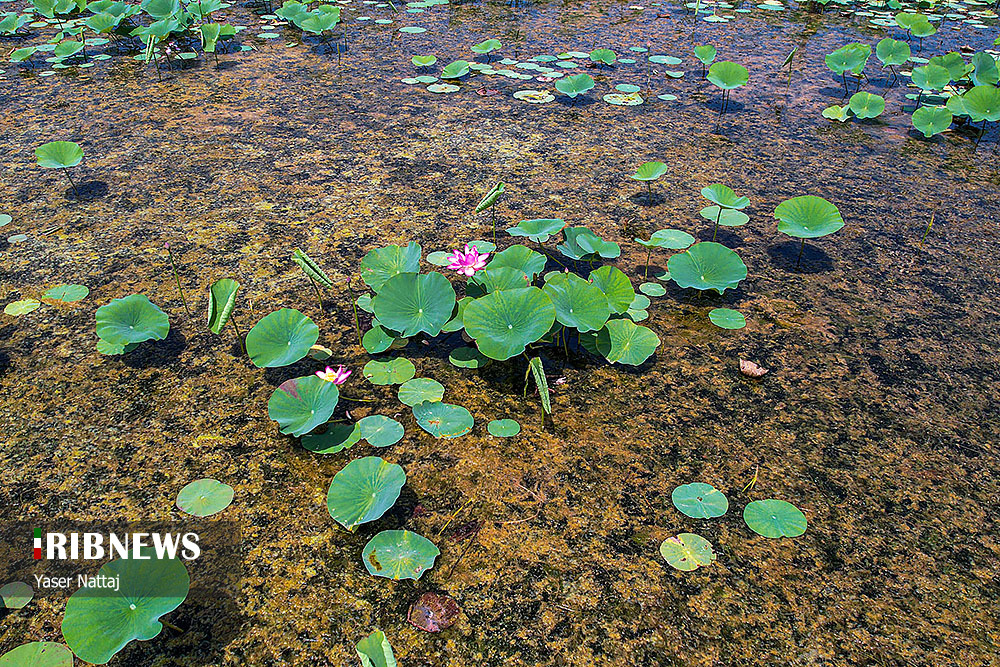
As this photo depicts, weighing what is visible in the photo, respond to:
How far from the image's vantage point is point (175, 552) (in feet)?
3.53

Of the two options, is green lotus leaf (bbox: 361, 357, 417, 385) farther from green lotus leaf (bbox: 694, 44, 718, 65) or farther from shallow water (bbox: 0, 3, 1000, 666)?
green lotus leaf (bbox: 694, 44, 718, 65)

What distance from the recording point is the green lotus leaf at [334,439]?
4.14 ft

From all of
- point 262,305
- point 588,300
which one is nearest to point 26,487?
point 262,305

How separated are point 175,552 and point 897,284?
1.82 meters

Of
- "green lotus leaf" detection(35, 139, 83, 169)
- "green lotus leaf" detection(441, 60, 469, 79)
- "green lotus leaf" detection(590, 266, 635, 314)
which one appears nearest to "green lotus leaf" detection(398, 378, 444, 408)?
"green lotus leaf" detection(590, 266, 635, 314)

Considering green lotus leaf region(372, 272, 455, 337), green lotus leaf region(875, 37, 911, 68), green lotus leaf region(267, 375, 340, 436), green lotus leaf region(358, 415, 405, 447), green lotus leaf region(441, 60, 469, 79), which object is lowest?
green lotus leaf region(358, 415, 405, 447)

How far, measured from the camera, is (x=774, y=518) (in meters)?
1.15

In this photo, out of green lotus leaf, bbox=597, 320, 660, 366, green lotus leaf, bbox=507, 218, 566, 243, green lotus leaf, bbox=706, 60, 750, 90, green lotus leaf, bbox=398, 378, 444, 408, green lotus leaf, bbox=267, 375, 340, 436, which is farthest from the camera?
green lotus leaf, bbox=706, 60, 750, 90

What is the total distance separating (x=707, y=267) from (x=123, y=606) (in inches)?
57.4

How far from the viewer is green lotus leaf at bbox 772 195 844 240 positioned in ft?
5.96

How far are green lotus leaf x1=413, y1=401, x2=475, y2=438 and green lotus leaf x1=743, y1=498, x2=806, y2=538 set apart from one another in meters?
0.55

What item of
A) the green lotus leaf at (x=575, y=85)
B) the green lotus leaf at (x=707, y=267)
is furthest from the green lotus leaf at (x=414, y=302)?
the green lotus leaf at (x=575, y=85)

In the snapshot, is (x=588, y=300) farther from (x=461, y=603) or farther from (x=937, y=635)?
(x=937, y=635)

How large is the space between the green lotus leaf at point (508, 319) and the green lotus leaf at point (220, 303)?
0.50 m
